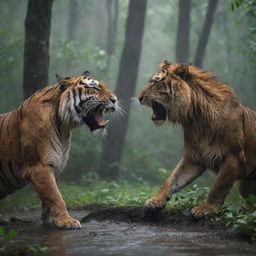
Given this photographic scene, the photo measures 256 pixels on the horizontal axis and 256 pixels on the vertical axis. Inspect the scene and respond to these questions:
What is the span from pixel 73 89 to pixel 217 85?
5.12 feet

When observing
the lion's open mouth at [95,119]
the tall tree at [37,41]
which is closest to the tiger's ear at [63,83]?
the lion's open mouth at [95,119]

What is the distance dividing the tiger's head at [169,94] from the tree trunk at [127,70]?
7.93 meters

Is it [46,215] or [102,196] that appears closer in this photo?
[46,215]

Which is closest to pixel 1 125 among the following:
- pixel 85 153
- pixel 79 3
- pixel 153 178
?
pixel 85 153

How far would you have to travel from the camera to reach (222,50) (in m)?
23.7

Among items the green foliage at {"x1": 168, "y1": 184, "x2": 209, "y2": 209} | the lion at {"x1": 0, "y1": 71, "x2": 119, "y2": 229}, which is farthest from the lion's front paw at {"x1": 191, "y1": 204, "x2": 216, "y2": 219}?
the lion at {"x1": 0, "y1": 71, "x2": 119, "y2": 229}

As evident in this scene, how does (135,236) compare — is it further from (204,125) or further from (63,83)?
(63,83)

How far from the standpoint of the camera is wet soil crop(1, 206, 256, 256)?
5.26m

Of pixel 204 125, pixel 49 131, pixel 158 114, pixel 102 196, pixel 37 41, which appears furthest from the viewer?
pixel 102 196

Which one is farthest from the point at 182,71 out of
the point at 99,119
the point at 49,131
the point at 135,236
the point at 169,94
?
the point at 135,236

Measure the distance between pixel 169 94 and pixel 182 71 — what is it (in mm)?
291

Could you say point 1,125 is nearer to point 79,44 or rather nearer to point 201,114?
point 201,114

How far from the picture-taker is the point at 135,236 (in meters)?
6.00

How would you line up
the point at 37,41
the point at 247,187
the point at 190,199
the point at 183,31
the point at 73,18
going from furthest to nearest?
the point at 73,18 < the point at 183,31 < the point at 37,41 < the point at 247,187 < the point at 190,199
